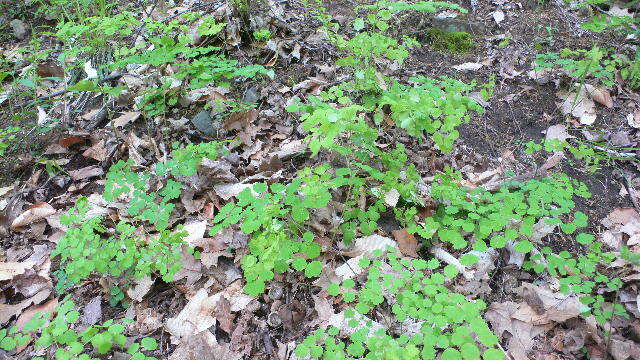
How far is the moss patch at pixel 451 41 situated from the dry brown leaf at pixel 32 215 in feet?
13.7

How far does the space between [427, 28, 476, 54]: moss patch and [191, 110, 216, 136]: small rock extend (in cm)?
273

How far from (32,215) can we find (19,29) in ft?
12.0

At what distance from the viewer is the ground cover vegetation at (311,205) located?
7.48 feet

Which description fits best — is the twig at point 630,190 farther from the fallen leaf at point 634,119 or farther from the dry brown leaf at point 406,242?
the dry brown leaf at point 406,242

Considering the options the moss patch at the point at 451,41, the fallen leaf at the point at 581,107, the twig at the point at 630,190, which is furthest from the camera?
the moss patch at the point at 451,41

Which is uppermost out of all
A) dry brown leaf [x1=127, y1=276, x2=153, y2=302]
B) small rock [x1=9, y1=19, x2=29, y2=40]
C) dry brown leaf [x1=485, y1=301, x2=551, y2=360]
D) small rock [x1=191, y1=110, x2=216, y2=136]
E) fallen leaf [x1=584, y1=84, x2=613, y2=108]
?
small rock [x1=9, y1=19, x2=29, y2=40]

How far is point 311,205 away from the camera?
7.86 feet

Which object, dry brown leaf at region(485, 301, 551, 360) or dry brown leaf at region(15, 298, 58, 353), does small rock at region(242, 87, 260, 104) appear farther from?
dry brown leaf at region(485, 301, 551, 360)

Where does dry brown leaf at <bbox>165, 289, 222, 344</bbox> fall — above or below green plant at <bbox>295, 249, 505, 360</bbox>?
below

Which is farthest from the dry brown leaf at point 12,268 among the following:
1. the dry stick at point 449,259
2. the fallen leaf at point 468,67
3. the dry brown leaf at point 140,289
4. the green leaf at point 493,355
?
the fallen leaf at point 468,67

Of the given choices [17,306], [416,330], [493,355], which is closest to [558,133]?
[416,330]

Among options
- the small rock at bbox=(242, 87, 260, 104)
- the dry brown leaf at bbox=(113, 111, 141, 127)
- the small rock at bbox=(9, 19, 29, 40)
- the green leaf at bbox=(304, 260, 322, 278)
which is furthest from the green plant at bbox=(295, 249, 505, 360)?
the small rock at bbox=(9, 19, 29, 40)

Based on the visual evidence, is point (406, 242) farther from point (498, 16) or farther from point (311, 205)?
point (498, 16)

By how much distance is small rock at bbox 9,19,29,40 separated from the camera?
17.9 feet
